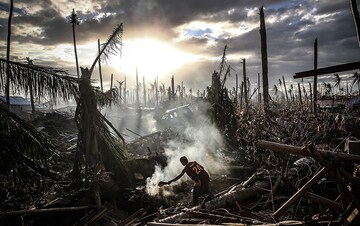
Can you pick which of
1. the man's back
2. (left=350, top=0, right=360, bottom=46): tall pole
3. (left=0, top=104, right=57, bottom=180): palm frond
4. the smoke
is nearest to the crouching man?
the man's back

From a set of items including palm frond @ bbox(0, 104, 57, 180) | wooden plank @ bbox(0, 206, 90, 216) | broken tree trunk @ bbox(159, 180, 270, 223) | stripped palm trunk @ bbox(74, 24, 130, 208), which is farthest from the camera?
stripped palm trunk @ bbox(74, 24, 130, 208)

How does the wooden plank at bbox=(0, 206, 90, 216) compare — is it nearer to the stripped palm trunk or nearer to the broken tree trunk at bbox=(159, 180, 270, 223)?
the stripped palm trunk

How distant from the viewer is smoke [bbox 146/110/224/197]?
429 inches

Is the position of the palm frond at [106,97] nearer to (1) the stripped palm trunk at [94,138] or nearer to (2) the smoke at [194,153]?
(1) the stripped palm trunk at [94,138]

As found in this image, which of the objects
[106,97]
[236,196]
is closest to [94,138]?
[106,97]

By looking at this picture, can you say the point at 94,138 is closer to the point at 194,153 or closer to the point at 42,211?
the point at 42,211

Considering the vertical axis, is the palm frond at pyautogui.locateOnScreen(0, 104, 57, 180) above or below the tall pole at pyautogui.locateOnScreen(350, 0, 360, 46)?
below

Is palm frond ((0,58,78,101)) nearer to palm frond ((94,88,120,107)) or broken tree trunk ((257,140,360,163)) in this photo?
palm frond ((94,88,120,107))

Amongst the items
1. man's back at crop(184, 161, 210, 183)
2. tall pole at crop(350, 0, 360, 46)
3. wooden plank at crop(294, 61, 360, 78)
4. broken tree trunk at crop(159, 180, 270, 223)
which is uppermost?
tall pole at crop(350, 0, 360, 46)

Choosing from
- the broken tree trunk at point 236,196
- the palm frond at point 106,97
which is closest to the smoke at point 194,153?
the broken tree trunk at point 236,196

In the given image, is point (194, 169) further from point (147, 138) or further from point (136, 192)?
point (147, 138)

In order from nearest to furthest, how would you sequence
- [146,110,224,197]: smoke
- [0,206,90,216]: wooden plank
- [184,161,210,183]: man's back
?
1. [0,206,90,216]: wooden plank
2. [184,161,210,183]: man's back
3. [146,110,224,197]: smoke

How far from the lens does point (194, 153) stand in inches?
580

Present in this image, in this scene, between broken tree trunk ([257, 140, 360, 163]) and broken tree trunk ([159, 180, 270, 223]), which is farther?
broken tree trunk ([159, 180, 270, 223])
